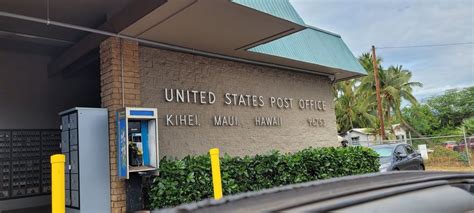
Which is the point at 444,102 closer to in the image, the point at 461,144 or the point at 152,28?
the point at 461,144

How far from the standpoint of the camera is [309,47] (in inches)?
375

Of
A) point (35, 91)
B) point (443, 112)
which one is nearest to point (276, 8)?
point (35, 91)

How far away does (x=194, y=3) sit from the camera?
209 inches

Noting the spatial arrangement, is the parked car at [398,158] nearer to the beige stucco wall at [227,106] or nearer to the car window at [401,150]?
the car window at [401,150]

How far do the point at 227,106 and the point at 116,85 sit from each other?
113 inches

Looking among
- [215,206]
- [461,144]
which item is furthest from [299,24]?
[461,144]

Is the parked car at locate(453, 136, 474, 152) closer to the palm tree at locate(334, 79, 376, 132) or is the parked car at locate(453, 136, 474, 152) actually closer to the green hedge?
the green hedge

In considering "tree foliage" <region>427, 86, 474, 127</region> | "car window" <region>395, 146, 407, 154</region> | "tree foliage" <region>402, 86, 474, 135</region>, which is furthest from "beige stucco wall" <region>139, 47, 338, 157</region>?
"tree foliage" <region>427, 86, 474, 127</region>

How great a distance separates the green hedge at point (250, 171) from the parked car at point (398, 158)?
1.97ft

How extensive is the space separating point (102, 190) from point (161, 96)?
2097 millimetres

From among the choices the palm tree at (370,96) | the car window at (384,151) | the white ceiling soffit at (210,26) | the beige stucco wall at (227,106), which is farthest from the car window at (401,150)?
the palm tree at (370,96)

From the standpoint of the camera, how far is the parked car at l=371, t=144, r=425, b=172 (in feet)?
32.2

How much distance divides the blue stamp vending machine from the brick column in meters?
0.25

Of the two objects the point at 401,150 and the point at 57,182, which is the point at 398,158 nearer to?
the point at 401,150
